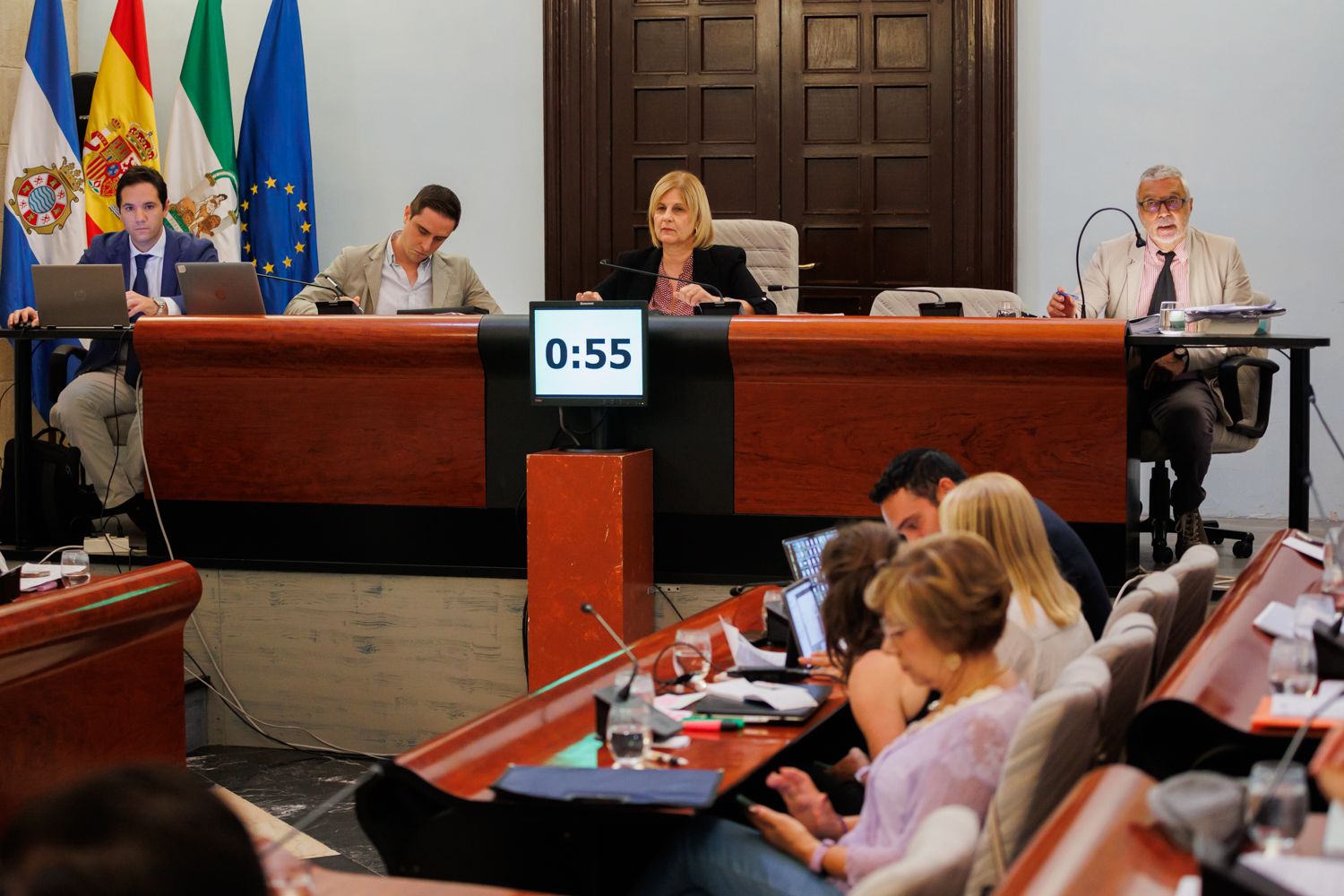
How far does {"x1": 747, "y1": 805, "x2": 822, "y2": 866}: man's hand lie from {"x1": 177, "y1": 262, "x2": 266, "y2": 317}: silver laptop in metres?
3.21

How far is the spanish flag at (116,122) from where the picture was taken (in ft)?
23.8

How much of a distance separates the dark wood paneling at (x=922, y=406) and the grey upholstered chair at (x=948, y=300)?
127 cm

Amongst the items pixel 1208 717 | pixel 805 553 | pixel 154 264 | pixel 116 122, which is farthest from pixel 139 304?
pixel 1208 717

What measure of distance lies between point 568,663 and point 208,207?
388cm

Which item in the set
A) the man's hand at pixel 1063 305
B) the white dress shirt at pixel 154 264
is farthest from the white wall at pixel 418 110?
the man's hand at pixel 1063 305

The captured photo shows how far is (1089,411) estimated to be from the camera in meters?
4.36

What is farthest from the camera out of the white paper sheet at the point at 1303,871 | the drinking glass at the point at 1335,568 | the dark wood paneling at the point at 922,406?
the dark wood paneling at the point at 922,406

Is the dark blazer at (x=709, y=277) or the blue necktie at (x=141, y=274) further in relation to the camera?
the blue necktie at (x=141, y=274)

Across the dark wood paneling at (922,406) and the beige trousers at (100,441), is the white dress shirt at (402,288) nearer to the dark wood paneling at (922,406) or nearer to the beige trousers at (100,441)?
the beige trousers at (100,441)

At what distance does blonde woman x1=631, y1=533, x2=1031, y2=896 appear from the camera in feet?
6.98

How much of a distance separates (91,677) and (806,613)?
1.68 m

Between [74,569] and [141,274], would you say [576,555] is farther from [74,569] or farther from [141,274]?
[141,274]

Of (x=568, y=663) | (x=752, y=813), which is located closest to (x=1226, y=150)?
(x=568, y=663)

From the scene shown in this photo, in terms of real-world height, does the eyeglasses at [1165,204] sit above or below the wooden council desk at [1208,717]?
above
